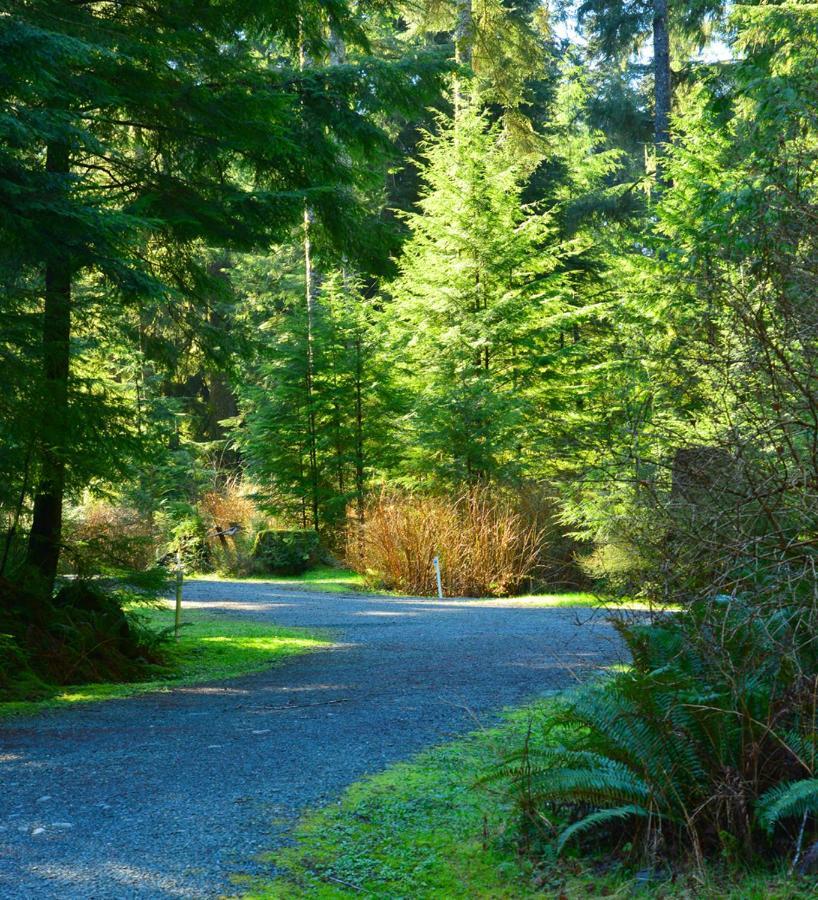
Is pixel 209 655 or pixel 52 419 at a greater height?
pixel 52 419

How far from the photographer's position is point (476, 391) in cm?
1875

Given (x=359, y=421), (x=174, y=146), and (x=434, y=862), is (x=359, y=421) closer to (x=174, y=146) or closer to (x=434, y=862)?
(x=174, y=146)

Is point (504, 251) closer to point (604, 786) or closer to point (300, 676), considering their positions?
point (300, 676)

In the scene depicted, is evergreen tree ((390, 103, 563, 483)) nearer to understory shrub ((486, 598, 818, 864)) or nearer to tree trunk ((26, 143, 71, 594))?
tree trunk ((26, 143, 71, 594))

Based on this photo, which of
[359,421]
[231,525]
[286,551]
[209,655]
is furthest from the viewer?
[231,525]

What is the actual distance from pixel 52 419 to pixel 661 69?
67.3ft

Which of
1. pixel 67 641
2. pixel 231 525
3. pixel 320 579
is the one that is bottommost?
pixel 67 641

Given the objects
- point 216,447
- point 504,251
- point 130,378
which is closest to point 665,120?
point 504,251

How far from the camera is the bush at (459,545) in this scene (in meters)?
16.8

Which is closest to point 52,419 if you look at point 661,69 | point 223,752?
point 223,752

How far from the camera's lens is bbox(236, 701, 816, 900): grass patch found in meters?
3.62

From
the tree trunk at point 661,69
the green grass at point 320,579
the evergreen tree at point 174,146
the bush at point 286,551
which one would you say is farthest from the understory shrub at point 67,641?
the tree trunk at point 661,69

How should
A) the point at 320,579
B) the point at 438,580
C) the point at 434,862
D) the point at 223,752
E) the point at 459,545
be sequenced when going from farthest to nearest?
the point at 320,579 → the point at 459,545 → the point at 438,580 → the point at 223,752 → the point at 434,862

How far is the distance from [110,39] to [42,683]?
14.8 ft
